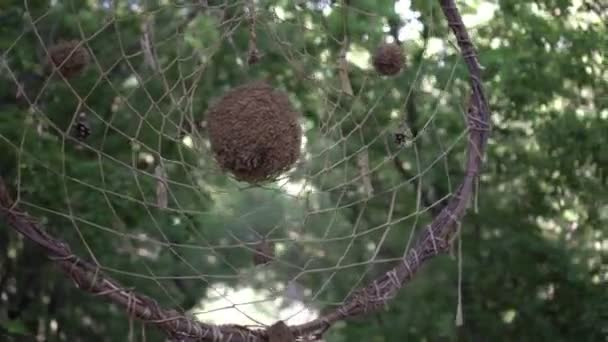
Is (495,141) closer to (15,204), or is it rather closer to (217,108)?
(217,108)

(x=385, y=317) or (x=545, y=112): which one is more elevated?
(x=545, y=112)

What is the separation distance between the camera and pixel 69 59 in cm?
97

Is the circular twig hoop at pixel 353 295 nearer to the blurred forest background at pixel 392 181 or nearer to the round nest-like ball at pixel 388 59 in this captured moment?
the round nest-like ball at pixel 388 59

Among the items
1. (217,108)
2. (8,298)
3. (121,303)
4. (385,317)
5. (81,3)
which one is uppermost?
(81,3)

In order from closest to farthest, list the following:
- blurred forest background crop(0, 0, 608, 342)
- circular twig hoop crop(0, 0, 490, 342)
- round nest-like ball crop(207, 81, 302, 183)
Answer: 1. circular twig hoop crop(0, 0, 490, 342)
2. round nest-like ball crop(207, 81, 302, 183)
3. blurred forest background crop(0, 0, 608, 342)

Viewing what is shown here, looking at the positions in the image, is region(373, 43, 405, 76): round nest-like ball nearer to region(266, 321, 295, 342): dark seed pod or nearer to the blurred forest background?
region(266, 321, 295, 342): dark seed pod

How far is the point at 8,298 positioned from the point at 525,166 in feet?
3.43

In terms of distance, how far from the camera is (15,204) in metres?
0.88

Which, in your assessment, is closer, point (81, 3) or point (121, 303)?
point (121, 303)

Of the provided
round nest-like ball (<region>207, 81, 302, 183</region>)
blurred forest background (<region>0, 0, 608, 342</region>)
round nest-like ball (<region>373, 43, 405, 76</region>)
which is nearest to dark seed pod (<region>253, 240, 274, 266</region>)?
round nest-like ball (<region>207, 81, 302, 183</region>)

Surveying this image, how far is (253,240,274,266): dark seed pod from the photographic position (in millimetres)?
1050

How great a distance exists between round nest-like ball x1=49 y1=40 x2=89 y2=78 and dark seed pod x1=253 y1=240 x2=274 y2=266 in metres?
0.27

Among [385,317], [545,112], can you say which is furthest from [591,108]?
[385,317]

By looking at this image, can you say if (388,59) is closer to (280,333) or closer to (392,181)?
(280,333)
